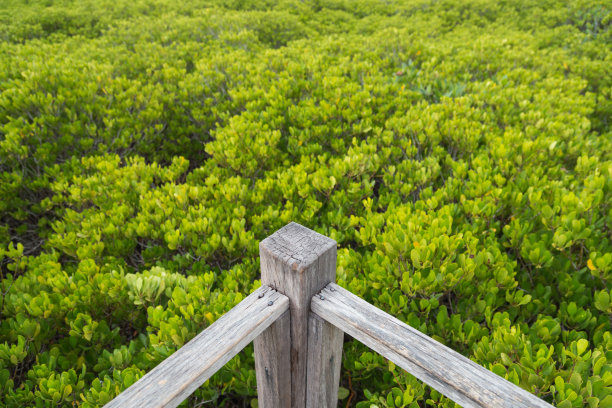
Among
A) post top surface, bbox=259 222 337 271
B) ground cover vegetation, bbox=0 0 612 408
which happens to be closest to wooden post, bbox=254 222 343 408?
post top surface, bbox=259 222 337 271

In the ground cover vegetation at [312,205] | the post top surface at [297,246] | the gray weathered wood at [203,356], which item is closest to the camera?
the gray weathered wood at [203,356]

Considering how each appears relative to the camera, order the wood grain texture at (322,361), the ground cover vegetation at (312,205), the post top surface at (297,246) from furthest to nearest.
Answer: the ground cover vegetation at (312,205) → the wood grain texture at (322,361) → the post top surface at (297,246)

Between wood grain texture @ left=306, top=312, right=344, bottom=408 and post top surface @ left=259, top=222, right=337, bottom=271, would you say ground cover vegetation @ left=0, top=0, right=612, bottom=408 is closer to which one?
wood grain texture @ left=306, top=312, right=344, bottom=408

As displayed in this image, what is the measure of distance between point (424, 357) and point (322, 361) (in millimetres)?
558

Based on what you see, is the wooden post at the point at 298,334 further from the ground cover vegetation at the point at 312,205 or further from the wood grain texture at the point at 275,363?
the ground cover vegetation at the point at 312,205

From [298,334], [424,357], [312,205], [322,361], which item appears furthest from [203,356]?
[312,205]

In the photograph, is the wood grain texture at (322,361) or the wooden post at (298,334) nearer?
the wooden post at (298,334)

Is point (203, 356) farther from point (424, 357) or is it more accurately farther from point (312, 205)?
point (312, 205)

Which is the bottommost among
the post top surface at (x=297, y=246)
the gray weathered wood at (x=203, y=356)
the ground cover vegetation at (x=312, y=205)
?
the ground cover vegetation at (x=312, y=205)

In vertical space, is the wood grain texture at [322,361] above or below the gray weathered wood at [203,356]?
below

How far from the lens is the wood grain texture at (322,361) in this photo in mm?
1472

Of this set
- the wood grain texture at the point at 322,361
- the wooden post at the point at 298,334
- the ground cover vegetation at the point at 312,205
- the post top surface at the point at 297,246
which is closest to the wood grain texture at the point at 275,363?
the wooden post at the point at 298,334

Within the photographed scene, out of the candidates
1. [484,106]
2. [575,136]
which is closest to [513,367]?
[575,136]

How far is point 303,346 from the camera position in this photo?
5.05 ft
